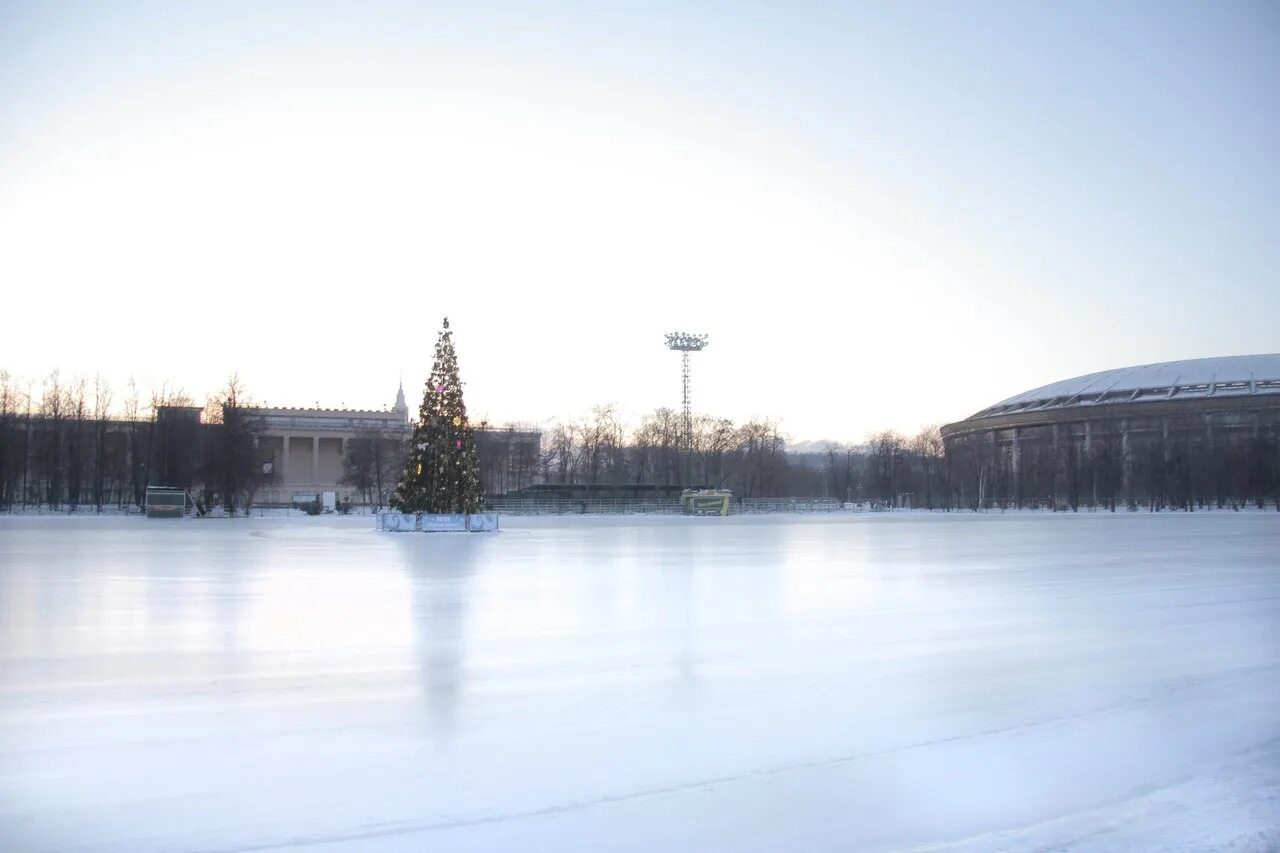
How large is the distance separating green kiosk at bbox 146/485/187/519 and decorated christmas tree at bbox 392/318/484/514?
2044 centimetres

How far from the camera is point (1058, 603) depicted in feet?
44.2

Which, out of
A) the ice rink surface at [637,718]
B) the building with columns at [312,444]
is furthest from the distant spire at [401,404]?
the ice rink surface at [637,718]

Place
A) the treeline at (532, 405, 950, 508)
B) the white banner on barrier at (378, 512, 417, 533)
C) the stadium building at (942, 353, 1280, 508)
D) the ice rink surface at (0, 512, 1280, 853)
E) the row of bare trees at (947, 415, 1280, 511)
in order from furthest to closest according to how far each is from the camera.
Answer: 1. the treeline at (532, 405, 950, 508)
2. the stadium building at (942, 353, 1280, 508)
3. the row of bare trees at (947, 415, 1280, 511)
4. the white banner on barrier at (378, 512, 417, 533)
5. the ice rink surface at (0, 512, 1280, 853)

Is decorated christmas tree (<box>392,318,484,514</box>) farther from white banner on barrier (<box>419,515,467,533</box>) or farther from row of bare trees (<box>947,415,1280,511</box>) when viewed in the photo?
row of bare trees (<box>947,415,1280,511</box>)

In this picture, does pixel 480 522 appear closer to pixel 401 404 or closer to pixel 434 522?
pixel 434 522

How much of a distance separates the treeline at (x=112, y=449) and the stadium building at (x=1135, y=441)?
5525 cm

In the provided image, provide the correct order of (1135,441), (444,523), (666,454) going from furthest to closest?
1. (666,454)
2. (1135,441)
3. (444,523)

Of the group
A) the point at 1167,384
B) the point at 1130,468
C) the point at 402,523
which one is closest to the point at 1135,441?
the point at 1130,468

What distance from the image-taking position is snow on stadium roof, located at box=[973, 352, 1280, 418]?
314 feet

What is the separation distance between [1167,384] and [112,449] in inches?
3880

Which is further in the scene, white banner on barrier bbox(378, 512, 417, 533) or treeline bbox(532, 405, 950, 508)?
treeline bbox(532, 405, 950, 508)

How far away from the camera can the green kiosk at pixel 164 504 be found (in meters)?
50.8

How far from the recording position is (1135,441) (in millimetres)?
87125

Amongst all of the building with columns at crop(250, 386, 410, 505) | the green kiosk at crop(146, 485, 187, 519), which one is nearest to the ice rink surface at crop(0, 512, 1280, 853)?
the green kiosk at crop(146, 485, 187, 519)
